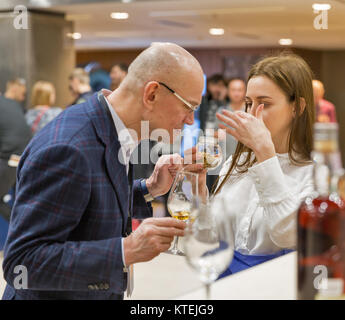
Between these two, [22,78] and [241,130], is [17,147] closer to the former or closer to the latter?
[22,78]

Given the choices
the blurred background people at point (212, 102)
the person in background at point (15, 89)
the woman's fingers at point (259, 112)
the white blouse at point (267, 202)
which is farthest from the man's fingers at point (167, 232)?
the person in background at point (15, 89)

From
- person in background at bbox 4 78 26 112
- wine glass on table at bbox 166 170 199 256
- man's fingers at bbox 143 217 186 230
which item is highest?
person in background at bbox 4 78 26 112

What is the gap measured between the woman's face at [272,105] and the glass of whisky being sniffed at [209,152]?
18 cm

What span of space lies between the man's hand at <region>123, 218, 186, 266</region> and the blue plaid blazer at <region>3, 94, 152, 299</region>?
0.03 meters

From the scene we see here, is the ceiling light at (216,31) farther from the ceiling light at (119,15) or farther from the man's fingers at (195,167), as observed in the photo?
the man's fingers at (195,167)

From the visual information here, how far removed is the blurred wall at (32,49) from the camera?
6605 mm

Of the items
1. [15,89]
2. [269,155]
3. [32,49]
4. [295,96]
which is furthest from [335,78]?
[269,155]

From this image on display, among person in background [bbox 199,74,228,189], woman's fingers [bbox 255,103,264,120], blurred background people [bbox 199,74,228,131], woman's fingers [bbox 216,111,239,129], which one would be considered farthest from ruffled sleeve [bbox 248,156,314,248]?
blurred background people [bbox 199,74,228,131]

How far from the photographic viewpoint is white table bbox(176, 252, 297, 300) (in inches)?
40.6

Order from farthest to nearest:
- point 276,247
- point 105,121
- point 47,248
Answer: point 276,247
point 105,121
point 47,248

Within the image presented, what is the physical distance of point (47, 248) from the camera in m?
1.32

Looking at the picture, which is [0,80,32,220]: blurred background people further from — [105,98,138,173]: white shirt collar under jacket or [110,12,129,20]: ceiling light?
[105,98,138,173]: white shirt collar under jacket
